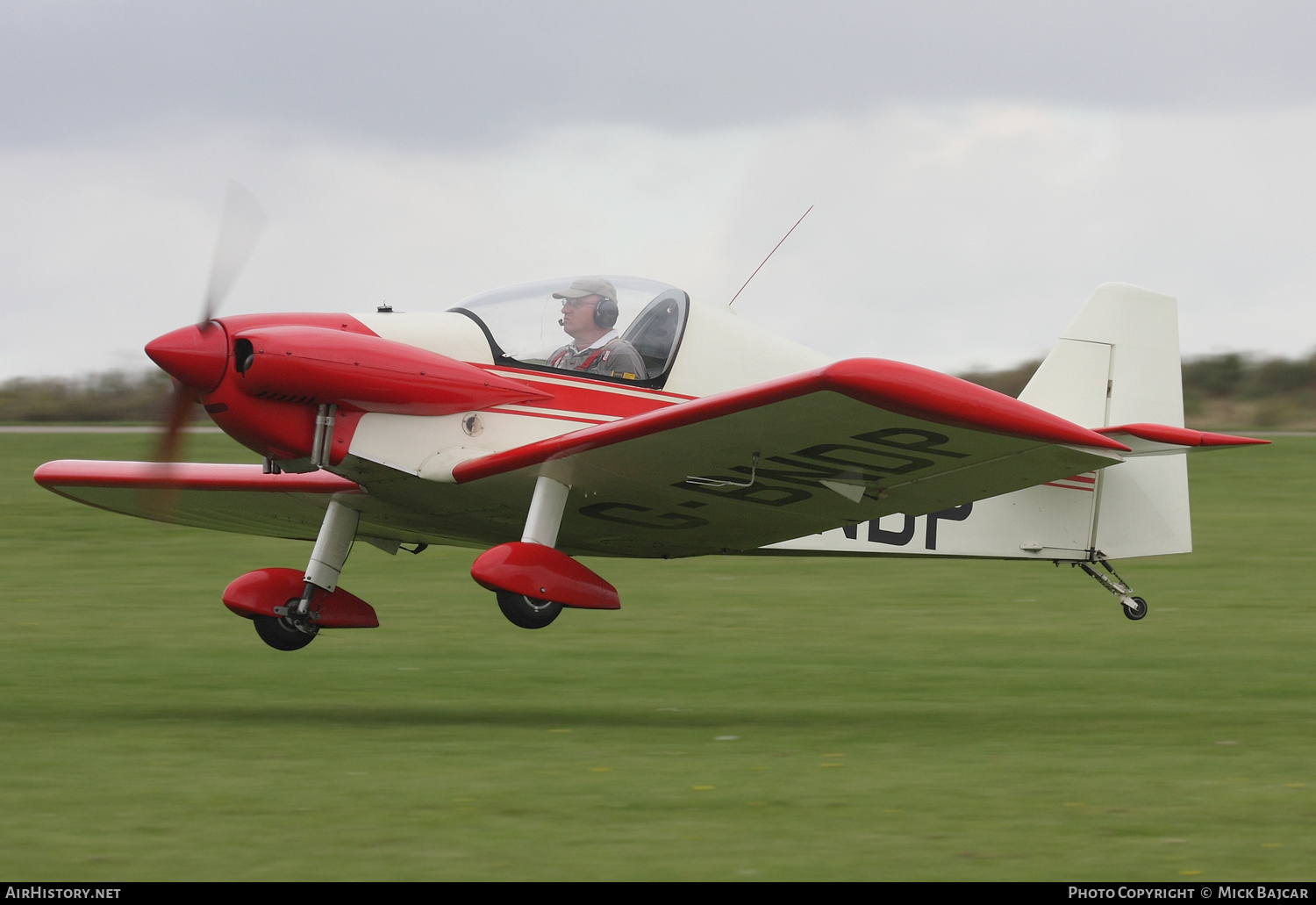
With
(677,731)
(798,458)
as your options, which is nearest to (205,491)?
(677,731)

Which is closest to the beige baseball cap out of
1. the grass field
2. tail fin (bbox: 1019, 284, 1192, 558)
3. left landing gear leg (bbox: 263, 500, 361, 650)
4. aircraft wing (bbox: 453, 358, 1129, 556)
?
aircraft wing (bbox: 453, 358, 1129, 556)

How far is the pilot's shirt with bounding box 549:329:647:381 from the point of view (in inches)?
317

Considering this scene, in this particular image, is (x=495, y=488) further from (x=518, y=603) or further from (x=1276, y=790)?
(x=1276, y=790)

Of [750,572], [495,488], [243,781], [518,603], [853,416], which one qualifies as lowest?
[750,572]

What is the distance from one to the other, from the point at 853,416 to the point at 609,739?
6.99 ft

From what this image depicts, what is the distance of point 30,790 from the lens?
19.2 ft

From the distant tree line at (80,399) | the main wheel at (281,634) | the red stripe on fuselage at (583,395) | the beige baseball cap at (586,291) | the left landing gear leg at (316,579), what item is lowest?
the distant tree line at (80,399)

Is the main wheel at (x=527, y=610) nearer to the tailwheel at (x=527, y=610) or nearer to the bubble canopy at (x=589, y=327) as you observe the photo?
the tailwheel at (x=527, y=610)

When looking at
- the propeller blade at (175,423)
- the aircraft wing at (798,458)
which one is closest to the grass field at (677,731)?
the aircraft wing at (798,458)

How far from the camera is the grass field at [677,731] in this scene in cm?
501

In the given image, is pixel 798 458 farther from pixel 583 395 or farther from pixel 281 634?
pixel 281 634

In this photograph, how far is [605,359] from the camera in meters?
8.07

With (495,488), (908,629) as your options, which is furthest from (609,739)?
(908,629)

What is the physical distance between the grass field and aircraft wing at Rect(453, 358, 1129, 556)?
3.83 feet
